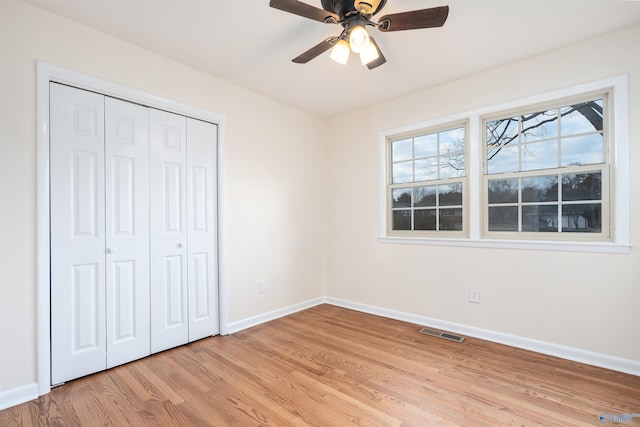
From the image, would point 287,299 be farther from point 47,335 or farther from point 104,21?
point 104,21

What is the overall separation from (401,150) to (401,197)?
57cm

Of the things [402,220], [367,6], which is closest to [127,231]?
[367,6]

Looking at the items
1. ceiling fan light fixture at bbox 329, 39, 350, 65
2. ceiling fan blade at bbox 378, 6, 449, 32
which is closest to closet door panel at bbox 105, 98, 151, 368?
ceiling fan light fixture at bbox 329, 39, 350, 65

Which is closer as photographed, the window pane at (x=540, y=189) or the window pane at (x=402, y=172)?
the window pane at (x=540, y=189)

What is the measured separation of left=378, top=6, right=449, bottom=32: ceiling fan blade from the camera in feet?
5.62

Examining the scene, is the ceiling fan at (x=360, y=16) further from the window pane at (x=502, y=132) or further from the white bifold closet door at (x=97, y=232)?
the white bifold closet door at (x=97, y=232)

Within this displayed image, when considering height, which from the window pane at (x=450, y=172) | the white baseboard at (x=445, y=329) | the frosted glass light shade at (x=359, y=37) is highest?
the frosted glass light shade at (x=359, y=37)

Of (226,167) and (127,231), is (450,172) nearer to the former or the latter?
(226,167)

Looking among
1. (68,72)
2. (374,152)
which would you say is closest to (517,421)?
(374,152)

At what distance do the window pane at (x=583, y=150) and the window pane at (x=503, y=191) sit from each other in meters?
0.42

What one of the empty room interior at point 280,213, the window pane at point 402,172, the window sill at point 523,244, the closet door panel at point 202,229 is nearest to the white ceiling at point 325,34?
the empty room interior at point 280,213

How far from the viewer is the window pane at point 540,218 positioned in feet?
8.72

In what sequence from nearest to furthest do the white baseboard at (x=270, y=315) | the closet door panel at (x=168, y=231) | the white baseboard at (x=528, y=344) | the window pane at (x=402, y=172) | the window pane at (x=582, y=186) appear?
1. the white baseboard at (x=528, y=344)
2. the window pane at (x=582, y=186)
3. the closet door panel at (x=168, y=231)
4. the white baseboard at (x=270, y=315)
5. the window pane at (x=402, y=172)

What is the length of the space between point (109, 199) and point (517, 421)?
316 centimetres
